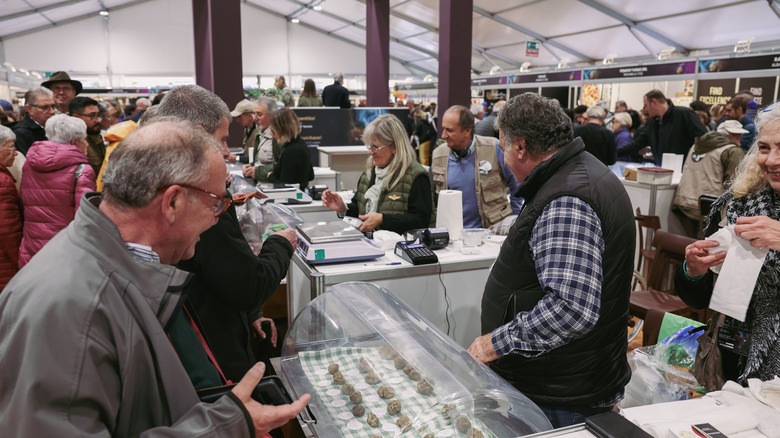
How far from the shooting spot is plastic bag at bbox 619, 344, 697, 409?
7.28ft

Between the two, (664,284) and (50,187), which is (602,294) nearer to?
(664,284)

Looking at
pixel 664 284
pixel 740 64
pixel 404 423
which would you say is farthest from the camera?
pixel 740 64

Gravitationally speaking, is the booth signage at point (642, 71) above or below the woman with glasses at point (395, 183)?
above

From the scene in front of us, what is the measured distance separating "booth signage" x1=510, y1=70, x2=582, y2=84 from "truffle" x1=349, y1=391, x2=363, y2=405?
1145 centimetres

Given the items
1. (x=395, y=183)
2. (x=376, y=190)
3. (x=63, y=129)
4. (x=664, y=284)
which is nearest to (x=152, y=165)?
(x=395, y=183)

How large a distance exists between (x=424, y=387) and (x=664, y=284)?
2560 millimetres

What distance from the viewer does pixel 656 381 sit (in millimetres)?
2295

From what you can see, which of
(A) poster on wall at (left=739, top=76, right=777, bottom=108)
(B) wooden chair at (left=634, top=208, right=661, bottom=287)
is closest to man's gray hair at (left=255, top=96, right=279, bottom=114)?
(B) wooden chair at (left=634, top=208, right=661, bottom=287)

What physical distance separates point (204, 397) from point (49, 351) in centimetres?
42

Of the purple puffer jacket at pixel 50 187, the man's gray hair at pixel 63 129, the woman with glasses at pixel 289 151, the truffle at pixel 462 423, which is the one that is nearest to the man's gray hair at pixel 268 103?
the woman with glasses at pixel 289 151

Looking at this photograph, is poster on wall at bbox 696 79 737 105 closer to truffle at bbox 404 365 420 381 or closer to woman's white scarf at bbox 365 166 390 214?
woman's white scarf at bbox 365 166 390 214

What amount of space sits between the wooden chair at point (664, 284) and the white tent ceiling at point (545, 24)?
1092cm

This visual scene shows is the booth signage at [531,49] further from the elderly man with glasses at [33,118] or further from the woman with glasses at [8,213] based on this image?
the woman with glasses at [8,213]

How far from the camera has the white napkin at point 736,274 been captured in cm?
174
